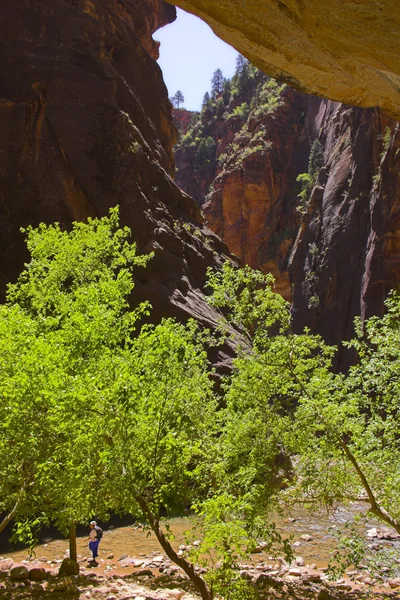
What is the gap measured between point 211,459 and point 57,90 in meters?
30.6

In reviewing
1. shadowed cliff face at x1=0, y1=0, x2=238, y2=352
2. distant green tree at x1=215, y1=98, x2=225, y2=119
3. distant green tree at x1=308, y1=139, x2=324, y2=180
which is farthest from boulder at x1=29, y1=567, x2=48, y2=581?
distant green tree at x1=215, y1=98, x2=225, y2=119

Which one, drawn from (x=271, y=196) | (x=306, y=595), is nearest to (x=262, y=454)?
(x=306, y=595)

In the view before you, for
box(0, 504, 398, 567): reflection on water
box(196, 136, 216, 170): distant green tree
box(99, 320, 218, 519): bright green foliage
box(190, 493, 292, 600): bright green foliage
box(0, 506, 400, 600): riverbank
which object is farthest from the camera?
box(196, 136, 216, 170): distant green tree

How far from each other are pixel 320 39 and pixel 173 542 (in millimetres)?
17839

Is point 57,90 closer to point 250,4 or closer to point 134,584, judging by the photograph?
point 250,4

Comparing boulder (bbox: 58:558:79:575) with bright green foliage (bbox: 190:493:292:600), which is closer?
bright green foliage (bbox: 190:493:292:600)

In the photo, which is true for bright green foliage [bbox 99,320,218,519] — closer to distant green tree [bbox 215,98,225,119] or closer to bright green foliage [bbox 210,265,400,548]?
bright green foliage [bbox 210,265,400,548]

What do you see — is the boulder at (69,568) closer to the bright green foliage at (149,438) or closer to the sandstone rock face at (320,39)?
the bright green foliage at (149,438)

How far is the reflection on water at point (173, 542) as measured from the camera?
53.7 feet

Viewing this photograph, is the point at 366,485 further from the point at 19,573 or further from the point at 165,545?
the point at 19,573

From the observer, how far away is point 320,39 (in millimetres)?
8164

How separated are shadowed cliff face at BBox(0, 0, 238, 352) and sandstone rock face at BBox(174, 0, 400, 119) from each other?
19.3m

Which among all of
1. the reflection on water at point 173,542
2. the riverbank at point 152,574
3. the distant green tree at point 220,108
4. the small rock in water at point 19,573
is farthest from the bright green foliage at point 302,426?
the distant green tree at point 220,108

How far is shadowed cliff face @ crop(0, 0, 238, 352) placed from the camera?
2859cm
